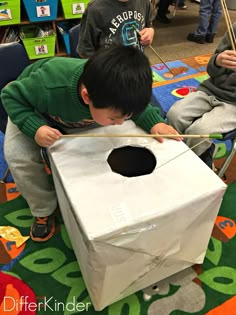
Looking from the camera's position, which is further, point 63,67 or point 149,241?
point 63,67

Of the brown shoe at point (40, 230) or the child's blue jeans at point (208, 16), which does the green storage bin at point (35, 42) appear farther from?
the brown shoe at point (40, 230)

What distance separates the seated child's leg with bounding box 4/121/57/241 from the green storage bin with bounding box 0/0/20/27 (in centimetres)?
122

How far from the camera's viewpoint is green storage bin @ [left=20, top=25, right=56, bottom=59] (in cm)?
202

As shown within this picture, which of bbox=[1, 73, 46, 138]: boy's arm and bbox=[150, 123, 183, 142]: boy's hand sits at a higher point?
bbox=[1, 73, 46, 138]: boy's arm

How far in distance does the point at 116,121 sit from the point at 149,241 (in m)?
0.31

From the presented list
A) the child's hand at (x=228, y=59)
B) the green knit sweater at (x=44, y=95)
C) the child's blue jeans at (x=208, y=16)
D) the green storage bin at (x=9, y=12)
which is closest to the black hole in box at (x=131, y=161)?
the green knit sweater at (x=44, y=95)

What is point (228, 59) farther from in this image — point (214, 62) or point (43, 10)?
point (43, 10)

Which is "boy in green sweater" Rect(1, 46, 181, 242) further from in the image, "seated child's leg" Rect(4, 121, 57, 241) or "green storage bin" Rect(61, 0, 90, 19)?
"green storage bin" Rect(61, 0, 90, 19)

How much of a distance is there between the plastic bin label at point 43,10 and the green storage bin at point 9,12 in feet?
0.42

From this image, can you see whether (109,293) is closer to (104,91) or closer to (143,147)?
(143,147)

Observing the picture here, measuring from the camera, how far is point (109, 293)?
812 mm

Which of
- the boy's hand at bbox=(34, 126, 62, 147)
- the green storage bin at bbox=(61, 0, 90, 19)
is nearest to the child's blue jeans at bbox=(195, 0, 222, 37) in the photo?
the green storage bin at bbox=(61, 0, 90, 19)

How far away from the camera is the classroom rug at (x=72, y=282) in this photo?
931 millimetres


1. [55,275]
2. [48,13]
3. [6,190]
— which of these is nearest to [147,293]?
[55,275]
